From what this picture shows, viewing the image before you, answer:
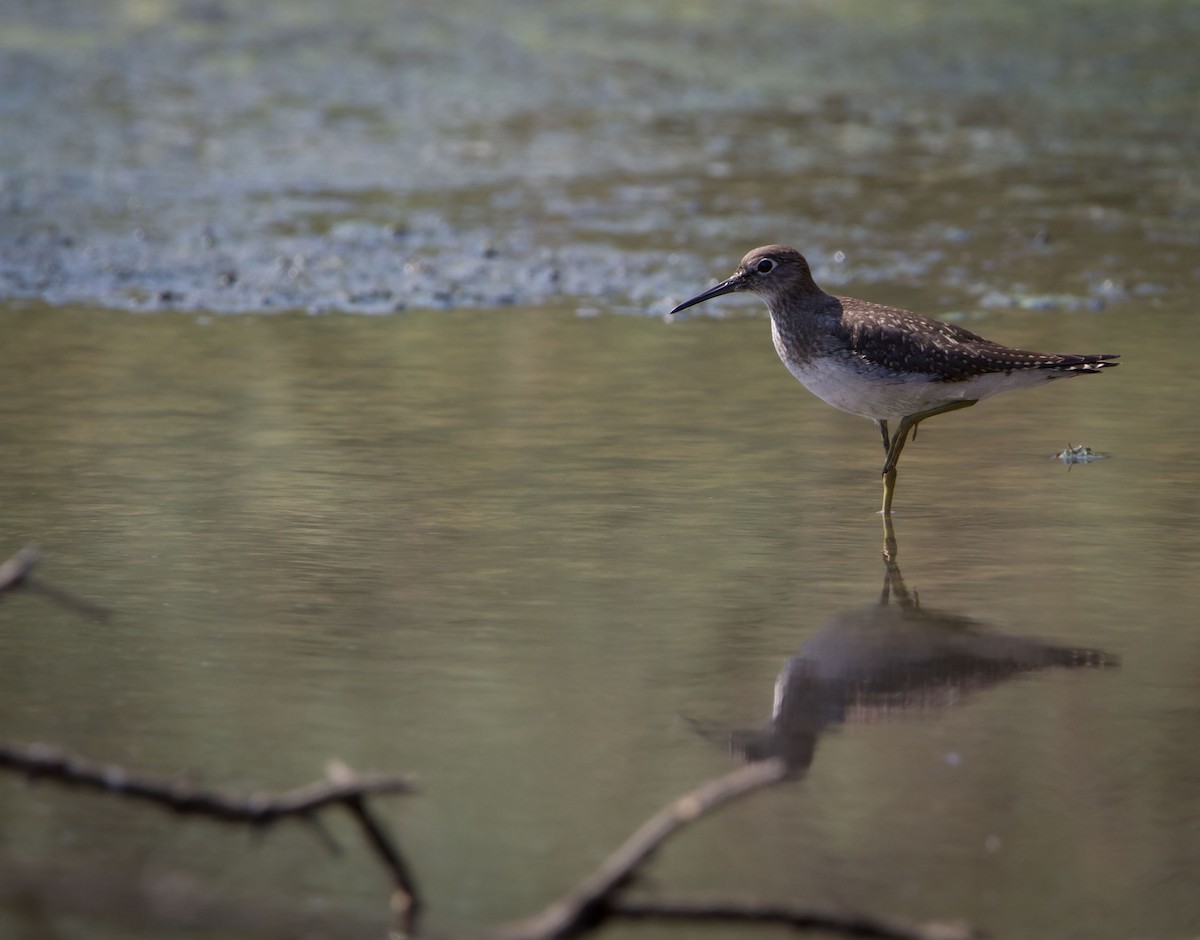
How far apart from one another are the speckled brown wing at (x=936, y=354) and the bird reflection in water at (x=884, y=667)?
5.21 feet

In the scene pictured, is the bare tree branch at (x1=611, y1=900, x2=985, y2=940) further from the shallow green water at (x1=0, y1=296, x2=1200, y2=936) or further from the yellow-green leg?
the yellow-green leg

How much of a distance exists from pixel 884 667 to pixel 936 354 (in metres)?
2.23

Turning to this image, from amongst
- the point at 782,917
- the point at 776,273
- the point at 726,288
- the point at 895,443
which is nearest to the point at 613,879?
the point at 782,917

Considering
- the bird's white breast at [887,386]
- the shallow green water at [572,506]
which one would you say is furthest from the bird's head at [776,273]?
the shallow green water at [572,506]

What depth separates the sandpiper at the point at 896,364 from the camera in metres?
7.54

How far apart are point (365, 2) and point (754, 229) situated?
14.5m

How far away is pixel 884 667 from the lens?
18.5 ft

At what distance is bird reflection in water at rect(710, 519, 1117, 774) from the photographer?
514 centimetres

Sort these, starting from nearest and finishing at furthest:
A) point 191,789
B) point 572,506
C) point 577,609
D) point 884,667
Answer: point 191,789 → point 884,667 → point 577,609 → point 572,506

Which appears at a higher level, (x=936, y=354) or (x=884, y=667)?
(x=936, y=354)

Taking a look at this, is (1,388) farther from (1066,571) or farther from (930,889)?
(930,889)

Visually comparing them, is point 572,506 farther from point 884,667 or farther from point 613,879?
point 613,879

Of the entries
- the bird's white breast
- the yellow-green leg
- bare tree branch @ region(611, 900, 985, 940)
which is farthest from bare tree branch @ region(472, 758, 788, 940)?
the bird's white breast

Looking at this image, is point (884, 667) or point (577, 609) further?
point (577, 609)
